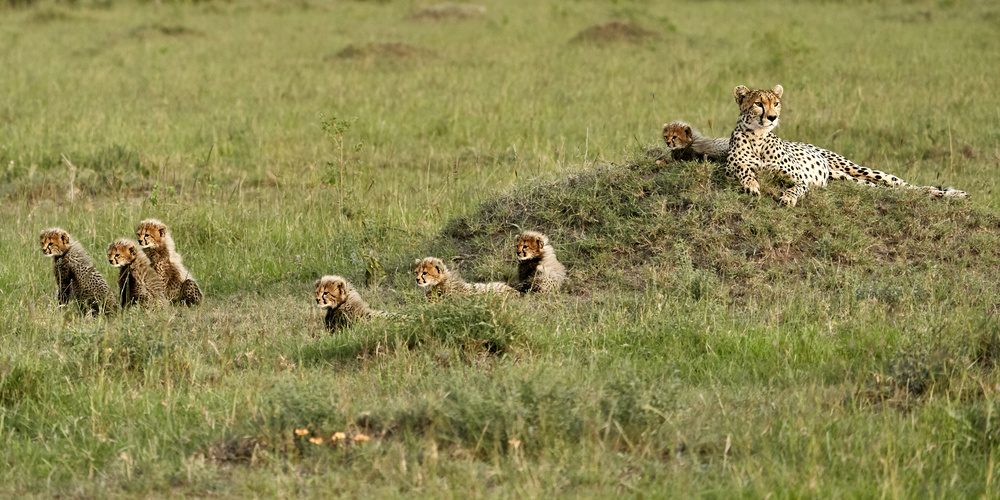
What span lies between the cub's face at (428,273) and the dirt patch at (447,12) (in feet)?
67.2

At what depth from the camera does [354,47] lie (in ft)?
63.0

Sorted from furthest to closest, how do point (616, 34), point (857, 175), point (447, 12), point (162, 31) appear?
point (447, 12)
point (162, 31)
point (616, 34)
point (857, 175)

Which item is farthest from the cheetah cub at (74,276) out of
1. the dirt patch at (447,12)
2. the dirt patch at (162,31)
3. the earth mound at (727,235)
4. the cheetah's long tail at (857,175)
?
the dirt patch at (447,12)

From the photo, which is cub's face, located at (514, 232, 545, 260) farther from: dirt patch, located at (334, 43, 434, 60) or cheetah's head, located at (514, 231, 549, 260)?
dirt patch, located at (334, 43, 434, 60)

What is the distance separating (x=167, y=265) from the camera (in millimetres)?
7074

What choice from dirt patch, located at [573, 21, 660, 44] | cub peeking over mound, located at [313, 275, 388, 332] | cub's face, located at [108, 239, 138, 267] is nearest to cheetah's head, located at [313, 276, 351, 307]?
cub peeking over mound, located at [313, 275, 388, 332]

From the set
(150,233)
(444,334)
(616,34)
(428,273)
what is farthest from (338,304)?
(616,34)

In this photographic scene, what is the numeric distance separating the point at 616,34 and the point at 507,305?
16226 millimetres

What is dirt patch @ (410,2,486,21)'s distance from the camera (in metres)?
26.3

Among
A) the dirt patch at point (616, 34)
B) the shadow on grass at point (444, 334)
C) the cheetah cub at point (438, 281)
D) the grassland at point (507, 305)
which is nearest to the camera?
the grassland at point (507, 305)

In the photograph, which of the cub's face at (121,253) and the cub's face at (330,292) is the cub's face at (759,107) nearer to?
the cub's face at (330,292)

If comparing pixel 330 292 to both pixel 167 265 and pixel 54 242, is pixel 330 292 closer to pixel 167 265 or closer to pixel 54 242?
pixel 167 265

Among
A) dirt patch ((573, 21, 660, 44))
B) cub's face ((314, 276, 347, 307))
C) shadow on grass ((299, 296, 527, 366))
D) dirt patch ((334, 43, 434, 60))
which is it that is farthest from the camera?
dirt patch ((573, 21, 660, 44))

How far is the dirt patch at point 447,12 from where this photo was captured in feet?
86.4
